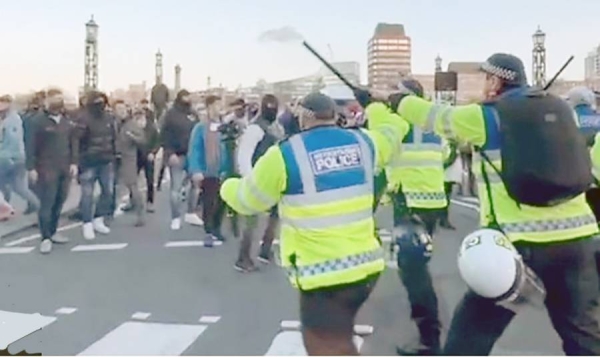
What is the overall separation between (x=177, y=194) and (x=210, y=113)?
1.18 metres

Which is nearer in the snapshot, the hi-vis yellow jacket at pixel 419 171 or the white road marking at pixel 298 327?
the hi-vis yellow jacket at pixel 419 171

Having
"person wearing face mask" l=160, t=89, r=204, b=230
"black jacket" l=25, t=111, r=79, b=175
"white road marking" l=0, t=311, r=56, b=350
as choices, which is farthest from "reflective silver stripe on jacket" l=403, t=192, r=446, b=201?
"person wearing face mask" l=160, t=89, r=204, b=230

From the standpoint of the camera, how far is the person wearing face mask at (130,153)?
10.1 metres

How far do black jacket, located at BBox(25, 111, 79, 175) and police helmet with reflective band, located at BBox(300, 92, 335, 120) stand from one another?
530 centimetres

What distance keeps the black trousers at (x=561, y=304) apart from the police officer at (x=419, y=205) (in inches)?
44.6

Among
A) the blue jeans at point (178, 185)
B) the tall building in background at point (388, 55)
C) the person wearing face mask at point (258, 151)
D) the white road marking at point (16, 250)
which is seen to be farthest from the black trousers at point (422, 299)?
the blue jeans at point (178, 185)

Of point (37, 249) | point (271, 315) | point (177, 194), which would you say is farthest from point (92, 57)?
point (271, 315)

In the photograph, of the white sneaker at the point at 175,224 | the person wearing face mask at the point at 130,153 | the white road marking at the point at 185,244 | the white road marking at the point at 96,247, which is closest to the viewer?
the white road marking at the point at 96,247

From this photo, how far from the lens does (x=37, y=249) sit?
8.24m

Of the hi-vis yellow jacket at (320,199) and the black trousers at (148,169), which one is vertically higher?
the hi-vis yellow jacket at (320,199)

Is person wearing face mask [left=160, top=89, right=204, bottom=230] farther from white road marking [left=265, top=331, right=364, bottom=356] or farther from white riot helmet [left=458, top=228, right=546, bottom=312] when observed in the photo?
white riot helmet [left=458, top=228, right=546, bottom=312]

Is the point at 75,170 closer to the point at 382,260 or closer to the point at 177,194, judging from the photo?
the point at 177,194

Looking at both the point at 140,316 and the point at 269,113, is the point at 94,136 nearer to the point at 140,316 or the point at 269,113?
the point at 269,113

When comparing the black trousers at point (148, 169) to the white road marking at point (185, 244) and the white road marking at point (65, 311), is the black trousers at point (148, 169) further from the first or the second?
the white road marking at point (65, 311)
